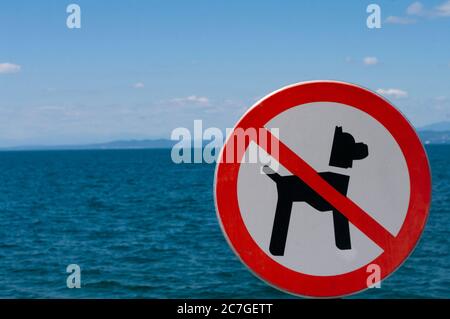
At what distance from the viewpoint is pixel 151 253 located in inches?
1217

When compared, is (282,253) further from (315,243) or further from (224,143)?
(224,143)

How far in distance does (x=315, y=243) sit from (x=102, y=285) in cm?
2348

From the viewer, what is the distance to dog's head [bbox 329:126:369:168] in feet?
3.99

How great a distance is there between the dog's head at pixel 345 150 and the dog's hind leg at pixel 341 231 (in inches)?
4.1

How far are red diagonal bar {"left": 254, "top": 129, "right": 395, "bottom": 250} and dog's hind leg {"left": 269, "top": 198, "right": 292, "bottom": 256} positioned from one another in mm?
67

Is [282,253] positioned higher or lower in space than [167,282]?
higher

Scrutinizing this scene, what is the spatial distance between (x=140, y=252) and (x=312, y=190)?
102 ft

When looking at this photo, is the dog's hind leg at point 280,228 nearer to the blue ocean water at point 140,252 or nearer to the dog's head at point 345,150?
the dog's head at point 345,150

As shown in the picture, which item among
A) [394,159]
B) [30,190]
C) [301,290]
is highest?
[394,159]

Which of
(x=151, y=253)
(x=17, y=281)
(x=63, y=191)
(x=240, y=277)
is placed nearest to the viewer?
(x=240, y=277)

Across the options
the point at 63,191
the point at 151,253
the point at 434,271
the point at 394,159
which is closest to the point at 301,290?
the point at 394,159

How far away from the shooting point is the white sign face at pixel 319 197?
4.01 feet

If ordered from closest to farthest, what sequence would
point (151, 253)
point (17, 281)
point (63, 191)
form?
point (17, 281)
point (151, 253)
point (63, 191)

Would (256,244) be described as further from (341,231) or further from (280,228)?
(341,231)
